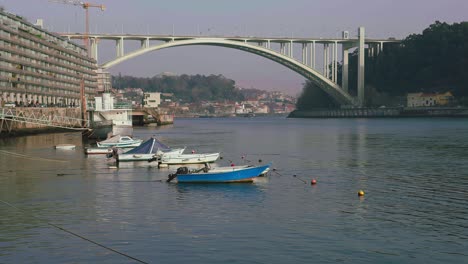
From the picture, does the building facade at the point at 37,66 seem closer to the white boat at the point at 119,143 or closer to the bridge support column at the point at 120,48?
the bridge support column at the point at 120,48

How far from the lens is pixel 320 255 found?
59.7 ft

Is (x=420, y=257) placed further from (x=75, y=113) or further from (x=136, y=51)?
(x=136, y=51)

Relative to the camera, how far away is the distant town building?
18362cm

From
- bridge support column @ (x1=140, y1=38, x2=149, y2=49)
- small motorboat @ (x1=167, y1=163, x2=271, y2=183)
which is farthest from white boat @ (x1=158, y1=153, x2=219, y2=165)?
bridge support column @ (x1=140, y1=38, x2=149, y2=49)

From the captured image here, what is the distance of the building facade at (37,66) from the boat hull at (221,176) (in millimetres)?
55555

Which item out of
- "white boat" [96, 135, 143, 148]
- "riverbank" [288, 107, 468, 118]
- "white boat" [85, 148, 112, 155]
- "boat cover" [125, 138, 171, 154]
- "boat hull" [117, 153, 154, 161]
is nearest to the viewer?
"boat hull" [117, 153, 154, 161]

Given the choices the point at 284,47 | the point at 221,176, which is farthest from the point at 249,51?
the point at 221,176

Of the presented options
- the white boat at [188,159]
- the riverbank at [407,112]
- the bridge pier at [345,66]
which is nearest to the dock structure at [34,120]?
the white boat at [188,159]

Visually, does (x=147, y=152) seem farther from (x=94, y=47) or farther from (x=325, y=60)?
(x=325, y=60)

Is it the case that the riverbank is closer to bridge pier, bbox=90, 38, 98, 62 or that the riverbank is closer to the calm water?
bridge pier, bbox=90, 38, 98, 62

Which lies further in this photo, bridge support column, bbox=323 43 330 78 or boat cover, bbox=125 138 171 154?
bridge support column, bbox=323 43 330 78

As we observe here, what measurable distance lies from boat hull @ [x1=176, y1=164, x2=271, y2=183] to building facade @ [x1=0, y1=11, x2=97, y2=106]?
5555 centimetres

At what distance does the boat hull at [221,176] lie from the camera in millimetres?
33062

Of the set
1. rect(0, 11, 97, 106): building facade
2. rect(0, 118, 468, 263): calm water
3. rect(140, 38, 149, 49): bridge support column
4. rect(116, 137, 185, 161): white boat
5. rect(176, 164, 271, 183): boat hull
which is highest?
rect(140, 38, 149, 49): bridge support column
